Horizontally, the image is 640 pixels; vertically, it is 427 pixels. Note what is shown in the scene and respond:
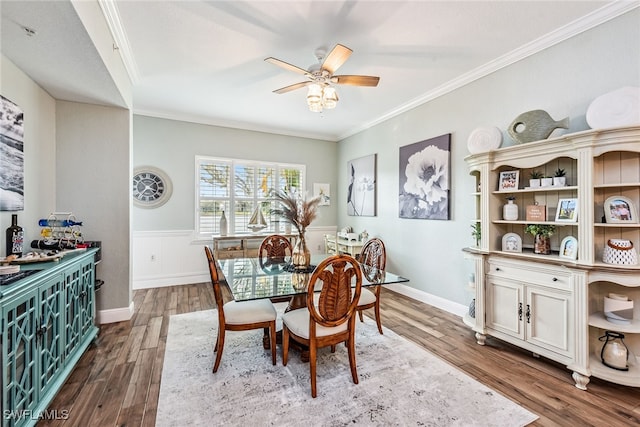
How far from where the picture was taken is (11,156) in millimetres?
2127

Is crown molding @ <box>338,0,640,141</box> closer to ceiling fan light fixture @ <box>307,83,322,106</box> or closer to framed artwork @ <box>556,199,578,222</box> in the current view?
framed artwork @ <box>556,199,578,222</box>

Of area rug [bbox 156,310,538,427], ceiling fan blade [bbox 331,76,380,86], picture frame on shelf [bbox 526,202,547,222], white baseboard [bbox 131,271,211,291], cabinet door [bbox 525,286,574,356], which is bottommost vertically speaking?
area rug [bbox 156,310,538,427]

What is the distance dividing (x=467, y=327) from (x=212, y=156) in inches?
183

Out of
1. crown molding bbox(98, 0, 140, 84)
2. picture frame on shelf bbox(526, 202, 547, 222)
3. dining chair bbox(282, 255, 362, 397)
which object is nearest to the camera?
dining chair bbox(282, 255, 362, 397)

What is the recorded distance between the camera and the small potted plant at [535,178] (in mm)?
2453

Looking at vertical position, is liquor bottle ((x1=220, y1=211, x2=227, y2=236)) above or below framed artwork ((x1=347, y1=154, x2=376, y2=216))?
below

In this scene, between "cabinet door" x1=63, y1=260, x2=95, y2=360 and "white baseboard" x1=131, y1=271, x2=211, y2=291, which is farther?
"white baseboard" x1=131, y1=271, x2=211, y2=291

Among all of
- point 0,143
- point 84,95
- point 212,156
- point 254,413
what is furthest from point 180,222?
point 254,413

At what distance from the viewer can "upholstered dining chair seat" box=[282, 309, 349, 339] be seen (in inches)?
79.6

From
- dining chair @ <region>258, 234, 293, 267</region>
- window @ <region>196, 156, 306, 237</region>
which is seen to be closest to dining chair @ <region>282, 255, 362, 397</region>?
dining chair @ <region>258, 234, 293, 267</region>

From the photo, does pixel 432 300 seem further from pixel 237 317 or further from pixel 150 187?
pixel 150 187

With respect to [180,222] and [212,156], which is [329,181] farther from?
[180,222]

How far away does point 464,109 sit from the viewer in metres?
3.35

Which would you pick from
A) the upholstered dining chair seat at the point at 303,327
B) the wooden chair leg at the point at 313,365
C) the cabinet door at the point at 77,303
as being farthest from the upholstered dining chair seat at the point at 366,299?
the cabinet door at the point at 77,303
